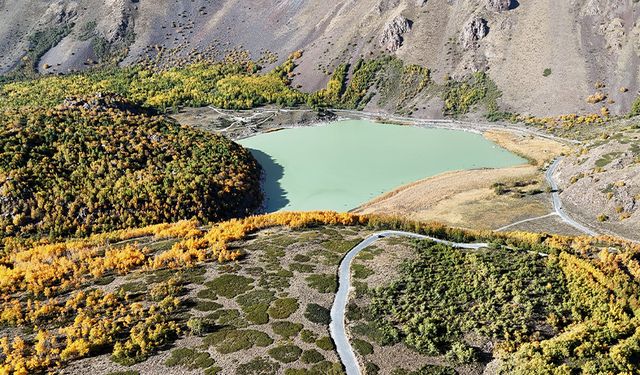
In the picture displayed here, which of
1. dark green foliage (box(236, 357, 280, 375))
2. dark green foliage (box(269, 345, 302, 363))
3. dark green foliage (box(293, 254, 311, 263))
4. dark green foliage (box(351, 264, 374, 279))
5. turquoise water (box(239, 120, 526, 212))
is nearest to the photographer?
dark green foliage (box(236, 357, 280, 375))

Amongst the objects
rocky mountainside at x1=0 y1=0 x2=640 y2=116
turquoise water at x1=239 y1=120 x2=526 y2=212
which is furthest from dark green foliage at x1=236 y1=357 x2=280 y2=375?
rocky mountainside at x1=0 y1=0 x2=640 y2=116

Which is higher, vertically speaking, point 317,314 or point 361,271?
point 361,271

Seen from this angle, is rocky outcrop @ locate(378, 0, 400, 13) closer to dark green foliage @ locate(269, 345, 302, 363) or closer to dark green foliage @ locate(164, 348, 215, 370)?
dark green foliage @ locate(269, 345, 302, 363)

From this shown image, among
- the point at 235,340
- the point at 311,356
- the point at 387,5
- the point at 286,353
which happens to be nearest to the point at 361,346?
the point at 311,356

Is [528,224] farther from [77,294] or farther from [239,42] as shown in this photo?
[239,42]

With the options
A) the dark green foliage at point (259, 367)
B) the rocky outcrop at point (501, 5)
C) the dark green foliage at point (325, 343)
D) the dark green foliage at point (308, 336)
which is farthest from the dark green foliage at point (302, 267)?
the rocky outcrop at point (501, 5)

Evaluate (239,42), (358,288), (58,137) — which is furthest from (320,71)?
(358,288)

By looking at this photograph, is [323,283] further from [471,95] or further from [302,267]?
[471,95]
